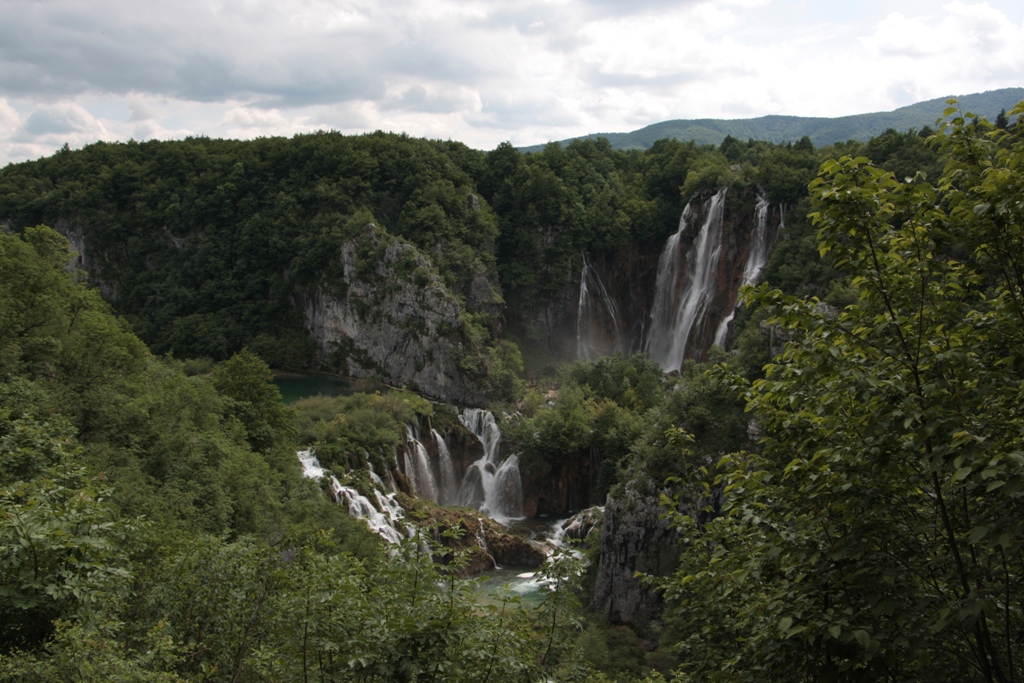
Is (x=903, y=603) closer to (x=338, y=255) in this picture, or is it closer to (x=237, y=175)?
(x=338, y=255)

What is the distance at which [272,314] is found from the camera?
213 feet

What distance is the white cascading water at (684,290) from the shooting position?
49.5m

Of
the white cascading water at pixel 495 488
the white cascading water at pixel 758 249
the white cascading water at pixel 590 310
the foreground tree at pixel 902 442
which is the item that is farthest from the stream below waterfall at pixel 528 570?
the white cascading water at pixel 590 310

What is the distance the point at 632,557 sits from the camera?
23406 millimetres

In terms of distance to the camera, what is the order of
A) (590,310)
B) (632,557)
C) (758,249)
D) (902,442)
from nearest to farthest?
(902,442) < (632,557) < (758,249) < (590,310)

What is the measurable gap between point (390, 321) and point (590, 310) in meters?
18.2

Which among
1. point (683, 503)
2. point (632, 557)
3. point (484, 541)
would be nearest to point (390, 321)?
point (484, 541)

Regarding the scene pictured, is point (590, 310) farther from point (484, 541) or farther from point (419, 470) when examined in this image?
point (484, 541)

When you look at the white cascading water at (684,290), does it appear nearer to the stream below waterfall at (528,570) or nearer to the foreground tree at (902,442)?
the stream below waterfall at (528,570)

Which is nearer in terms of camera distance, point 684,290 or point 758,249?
point 758,249

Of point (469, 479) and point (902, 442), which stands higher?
point (902, 442)

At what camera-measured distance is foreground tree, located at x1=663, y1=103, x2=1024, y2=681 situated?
4250 mm

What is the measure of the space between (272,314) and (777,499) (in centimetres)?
6444

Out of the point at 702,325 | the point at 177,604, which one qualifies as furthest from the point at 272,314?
the point at 177,604
